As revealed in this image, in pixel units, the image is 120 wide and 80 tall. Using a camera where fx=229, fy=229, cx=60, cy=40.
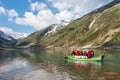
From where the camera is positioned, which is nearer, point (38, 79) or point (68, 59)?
point (38, 79)

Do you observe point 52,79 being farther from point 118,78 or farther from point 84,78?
point 118,78

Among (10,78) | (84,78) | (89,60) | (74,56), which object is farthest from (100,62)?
(10,78)

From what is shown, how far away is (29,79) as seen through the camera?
216 ft

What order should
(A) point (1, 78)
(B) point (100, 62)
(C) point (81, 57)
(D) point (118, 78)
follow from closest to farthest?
(D) point (118, 78), (A) point (1, 78), (B) point (100, 62), (C) point (81, 57)

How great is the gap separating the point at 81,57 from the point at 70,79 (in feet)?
160

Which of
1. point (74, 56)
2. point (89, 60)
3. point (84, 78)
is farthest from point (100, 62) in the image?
point (84, 78)

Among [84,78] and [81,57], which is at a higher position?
A: [81,57]

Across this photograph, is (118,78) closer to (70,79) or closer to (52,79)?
(70,79)

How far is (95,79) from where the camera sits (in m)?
62.3

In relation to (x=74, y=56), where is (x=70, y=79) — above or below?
below

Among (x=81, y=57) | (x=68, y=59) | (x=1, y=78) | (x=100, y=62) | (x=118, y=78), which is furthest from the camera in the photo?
(x=68, y=59)

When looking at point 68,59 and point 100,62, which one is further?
point 68,59

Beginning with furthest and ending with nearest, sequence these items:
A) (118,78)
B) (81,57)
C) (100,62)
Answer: (81,57)
(100,62)
(118,78)

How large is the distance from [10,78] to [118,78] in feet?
102
